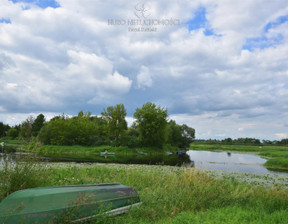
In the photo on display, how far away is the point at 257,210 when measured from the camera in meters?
5.62

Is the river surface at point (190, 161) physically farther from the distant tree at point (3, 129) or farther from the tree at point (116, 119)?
the distant tree at point (3, 129)

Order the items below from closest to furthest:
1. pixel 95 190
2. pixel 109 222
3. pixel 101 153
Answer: pixel 109 222, pixel 95 190, pixel 101 153

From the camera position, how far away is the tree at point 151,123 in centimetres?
4628

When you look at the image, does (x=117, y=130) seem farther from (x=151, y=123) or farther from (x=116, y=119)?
(x=151, y=123)

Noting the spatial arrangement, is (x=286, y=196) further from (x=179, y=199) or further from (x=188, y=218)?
(x=188, y=218)

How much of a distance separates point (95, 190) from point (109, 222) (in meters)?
0.87

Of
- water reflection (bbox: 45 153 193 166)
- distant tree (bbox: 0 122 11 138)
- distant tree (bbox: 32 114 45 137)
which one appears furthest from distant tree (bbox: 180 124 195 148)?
distant tree (bbox: 0 122 11 138)

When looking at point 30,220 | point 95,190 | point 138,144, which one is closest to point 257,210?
point 95,190

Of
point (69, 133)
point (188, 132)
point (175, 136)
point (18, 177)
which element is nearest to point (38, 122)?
point (69, 133)

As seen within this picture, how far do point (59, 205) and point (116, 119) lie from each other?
138ft

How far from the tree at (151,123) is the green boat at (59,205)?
40406 mm

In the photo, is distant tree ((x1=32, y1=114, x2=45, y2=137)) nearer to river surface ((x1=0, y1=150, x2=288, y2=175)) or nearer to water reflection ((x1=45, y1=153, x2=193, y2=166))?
river surface ((x1=0, y1=150, x2=288, y2=175))

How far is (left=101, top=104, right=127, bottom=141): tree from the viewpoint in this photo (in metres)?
46.3

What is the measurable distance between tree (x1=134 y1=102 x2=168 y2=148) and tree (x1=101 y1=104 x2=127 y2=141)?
304 centimetres
